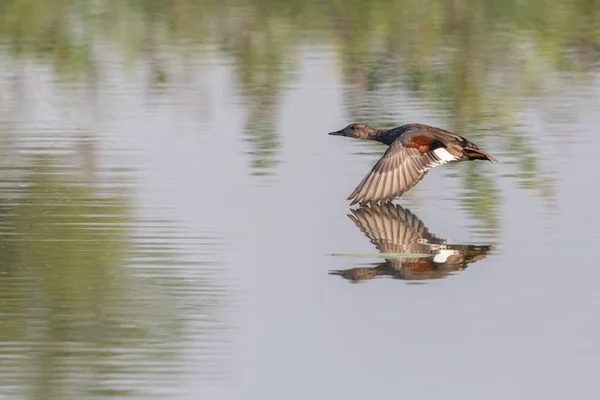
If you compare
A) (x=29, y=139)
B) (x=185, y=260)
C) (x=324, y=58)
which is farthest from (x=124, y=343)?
(x=324, y=58)

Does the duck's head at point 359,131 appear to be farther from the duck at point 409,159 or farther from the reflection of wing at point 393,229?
the reflection of wing at point 393,229

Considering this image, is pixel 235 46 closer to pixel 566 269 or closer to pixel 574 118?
pixel 574 118

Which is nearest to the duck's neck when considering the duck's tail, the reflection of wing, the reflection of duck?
the duck's tail

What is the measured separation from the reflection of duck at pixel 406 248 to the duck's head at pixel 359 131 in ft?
5.80

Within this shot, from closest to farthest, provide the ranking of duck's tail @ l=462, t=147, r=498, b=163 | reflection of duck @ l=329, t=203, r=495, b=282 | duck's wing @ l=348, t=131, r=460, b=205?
reflection of duck @ l=329, t=203, r=495, b=282 → duck's wing @ l=348, t=131, r=460, b=205 → duck's tail @ l=462, t=147, r=498, b=163

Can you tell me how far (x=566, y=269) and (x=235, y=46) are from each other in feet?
29.5

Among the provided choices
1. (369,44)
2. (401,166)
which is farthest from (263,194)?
(369,44)

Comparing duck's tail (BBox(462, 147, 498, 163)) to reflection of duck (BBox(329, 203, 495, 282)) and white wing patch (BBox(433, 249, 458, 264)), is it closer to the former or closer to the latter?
reflection of duck (BBox(329, 203, 495, 282))

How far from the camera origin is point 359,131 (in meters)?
11.6

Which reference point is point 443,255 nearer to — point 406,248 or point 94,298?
point 406,248

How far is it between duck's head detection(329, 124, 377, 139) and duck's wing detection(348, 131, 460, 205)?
1.00 m

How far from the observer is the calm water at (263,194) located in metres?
6.81

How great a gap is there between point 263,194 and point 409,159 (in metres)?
0.96

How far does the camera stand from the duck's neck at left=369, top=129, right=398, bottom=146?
11.3 meters
